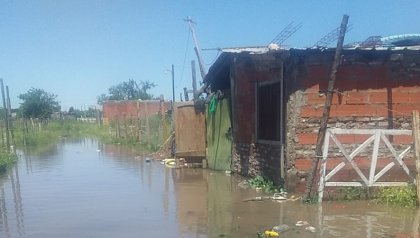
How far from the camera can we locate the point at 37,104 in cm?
5503

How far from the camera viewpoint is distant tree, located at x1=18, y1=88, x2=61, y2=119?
53969 millimetres

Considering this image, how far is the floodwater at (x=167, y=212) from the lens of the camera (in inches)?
273

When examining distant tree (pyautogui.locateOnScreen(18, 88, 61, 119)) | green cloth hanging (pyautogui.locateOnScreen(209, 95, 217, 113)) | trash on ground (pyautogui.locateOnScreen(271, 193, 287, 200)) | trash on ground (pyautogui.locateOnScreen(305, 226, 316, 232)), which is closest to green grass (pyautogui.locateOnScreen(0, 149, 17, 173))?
green cloth hanging (pyautogui.locateOnScreen(209, 95, 217, 113))

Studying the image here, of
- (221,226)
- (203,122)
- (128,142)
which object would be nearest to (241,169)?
(203,122)

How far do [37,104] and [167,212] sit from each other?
168 feet

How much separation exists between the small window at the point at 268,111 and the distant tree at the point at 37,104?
149 ft

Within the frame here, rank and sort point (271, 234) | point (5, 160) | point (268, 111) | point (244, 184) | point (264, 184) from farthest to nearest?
1. point (5, 160)
2. point (268, 111)
3. point (244, 184)
4. point (264, 184)
5. point (271, 234)

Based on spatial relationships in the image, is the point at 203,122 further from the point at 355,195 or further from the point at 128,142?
the point at 128,142

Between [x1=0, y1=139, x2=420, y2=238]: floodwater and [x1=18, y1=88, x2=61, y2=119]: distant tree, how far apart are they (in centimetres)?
4400

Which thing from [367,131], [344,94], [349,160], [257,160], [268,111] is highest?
[344,94]

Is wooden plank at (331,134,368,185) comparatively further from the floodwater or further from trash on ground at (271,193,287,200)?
trash on ground at (271,193,287,200)

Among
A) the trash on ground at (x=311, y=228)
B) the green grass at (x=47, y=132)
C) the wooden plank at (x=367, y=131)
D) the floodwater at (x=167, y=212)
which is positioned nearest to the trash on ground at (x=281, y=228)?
the floodwater at (x=167, y=212)

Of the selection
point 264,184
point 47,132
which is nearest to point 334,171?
point 264,184

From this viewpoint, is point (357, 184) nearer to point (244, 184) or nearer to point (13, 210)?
A: point (244, 184)
